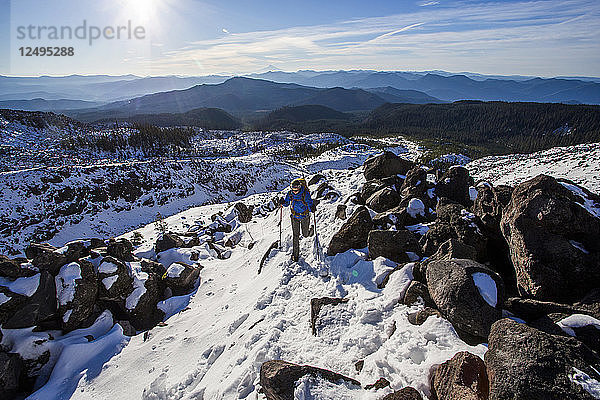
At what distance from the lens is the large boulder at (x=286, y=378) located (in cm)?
473

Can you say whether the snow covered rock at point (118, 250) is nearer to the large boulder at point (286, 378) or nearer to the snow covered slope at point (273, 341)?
the snow covered slope at point (273, 341)

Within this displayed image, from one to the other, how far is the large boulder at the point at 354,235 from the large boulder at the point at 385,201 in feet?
5.71

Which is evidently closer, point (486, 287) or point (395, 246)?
point (486, 287)

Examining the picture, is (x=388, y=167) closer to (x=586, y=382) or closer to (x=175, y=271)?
(x=175, y=271)

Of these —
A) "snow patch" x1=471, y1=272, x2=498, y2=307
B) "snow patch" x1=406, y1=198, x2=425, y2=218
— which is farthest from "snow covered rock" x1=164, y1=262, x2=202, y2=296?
"snow patch" x1=471, y1=272, x2=498, y2=307

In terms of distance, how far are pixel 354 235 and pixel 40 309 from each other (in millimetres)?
11407

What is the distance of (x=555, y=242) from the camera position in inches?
216

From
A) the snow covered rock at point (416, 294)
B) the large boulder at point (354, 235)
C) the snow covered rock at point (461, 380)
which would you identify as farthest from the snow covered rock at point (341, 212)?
the snow covered rock at point (461, 380)

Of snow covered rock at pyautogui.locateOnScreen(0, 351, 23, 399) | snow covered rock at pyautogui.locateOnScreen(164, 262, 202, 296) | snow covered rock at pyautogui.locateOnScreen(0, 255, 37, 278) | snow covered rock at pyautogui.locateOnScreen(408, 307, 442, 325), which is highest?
snow covered rock at pyautogui.locateOnScreen(408, 307, 442, 325)

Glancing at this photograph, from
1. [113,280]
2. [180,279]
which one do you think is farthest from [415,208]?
[113,280]

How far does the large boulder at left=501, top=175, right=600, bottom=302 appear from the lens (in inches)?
207

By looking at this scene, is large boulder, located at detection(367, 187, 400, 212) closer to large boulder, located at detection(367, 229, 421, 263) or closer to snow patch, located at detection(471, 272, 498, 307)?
large boulder, located at detection(367, 229, 421, 263)

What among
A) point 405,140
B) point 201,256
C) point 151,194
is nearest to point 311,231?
point 201,256

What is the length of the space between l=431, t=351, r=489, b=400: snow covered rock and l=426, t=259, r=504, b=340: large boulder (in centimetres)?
85
